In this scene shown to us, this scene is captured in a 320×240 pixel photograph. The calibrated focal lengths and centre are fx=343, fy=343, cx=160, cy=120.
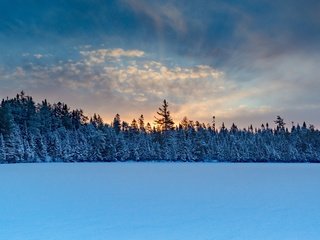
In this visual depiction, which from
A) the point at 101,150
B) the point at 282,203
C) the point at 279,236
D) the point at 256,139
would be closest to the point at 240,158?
the point at 256,139

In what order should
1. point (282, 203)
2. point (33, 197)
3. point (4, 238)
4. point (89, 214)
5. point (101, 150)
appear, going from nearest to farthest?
point (4, 238) → point (89, 214) → point (282, 203) → point (33, 197) → point (101, 150)

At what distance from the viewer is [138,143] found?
7919 centimetres

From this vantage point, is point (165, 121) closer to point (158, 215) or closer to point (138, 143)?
point (138, 143)

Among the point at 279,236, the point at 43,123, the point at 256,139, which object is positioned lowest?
the point at 279,236

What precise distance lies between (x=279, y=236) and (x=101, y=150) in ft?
237

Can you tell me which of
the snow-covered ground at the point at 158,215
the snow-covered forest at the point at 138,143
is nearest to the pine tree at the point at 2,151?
the snow-covered forest at the point at 138,143

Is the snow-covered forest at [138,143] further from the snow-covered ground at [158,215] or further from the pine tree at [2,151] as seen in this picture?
the snow-covered ground at [158,215]

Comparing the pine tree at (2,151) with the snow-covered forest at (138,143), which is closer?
the pine tree at (2,151)

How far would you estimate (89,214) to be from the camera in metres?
10.6

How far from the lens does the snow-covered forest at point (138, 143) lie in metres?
71.1

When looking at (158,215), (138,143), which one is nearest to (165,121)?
(138,143)

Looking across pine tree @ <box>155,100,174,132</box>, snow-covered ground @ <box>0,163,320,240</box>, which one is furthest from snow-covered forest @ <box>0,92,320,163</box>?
snow-covered ground @ <box>0,163,320,240</box>

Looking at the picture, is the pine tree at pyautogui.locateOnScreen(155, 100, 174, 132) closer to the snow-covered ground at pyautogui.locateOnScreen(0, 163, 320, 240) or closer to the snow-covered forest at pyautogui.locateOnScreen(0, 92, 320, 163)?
the snow-covered forest at pyautogui.locateOnScreen(0, 92, 320, 163)

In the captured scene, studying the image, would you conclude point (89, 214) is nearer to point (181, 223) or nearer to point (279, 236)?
point (181, 223)
